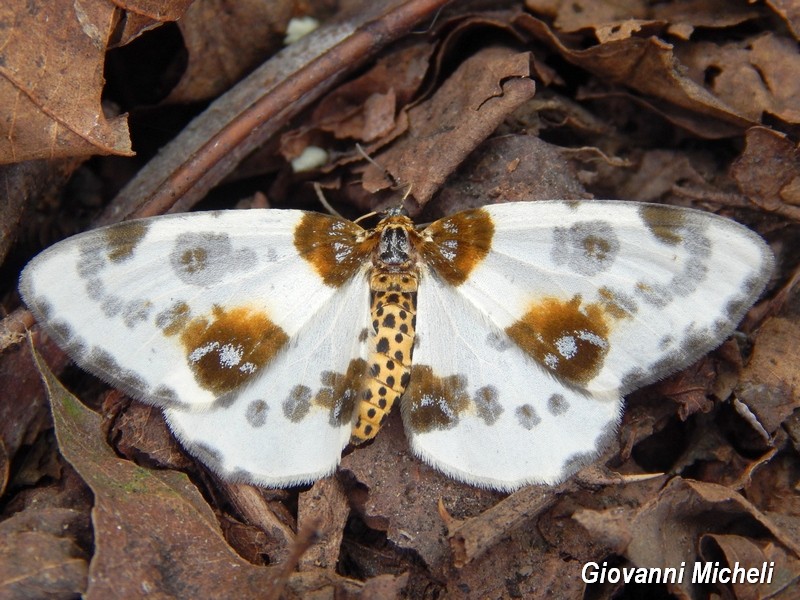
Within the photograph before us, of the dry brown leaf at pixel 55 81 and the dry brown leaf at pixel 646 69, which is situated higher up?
the dry brown leaf at pixel 55 81

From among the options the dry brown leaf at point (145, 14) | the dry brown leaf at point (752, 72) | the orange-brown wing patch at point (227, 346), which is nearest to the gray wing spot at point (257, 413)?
the orange-brown wing patch at point (227, 346)

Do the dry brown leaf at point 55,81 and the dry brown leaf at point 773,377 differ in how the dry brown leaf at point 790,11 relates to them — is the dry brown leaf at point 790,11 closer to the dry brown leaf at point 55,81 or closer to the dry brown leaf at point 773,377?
the dry brown leaf at point 773,377

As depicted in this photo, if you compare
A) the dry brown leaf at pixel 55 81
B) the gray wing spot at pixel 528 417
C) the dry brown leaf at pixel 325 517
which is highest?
the dry brown leaf at pixel 55 81

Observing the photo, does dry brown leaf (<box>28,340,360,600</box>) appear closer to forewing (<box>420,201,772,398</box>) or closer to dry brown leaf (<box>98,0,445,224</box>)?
dry brown leaf (<box>98,0,445,224</box>)

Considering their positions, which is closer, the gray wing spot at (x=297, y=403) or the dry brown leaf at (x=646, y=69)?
the gray wing spot at (x=297, y=403)

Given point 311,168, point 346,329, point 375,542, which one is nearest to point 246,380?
point 346,329

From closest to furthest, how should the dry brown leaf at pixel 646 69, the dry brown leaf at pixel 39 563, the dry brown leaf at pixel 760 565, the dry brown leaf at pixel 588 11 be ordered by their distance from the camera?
the dry brown leaf at pixel 39 563 → the dry brown leaf at pixel 760 565 → the dry brown leaf at pixel 646 69 → the dry brown leaf at pixel 588 11

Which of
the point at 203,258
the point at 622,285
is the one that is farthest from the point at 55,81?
the point at 622,285
